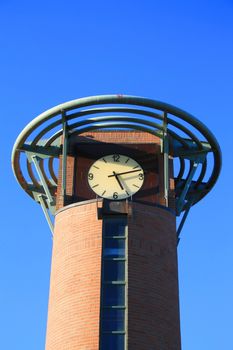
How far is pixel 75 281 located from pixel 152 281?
2.81 metres

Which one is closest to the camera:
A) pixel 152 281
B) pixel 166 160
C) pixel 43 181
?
pixel 152 281

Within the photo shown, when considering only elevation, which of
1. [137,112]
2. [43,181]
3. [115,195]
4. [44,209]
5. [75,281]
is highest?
[137,112]

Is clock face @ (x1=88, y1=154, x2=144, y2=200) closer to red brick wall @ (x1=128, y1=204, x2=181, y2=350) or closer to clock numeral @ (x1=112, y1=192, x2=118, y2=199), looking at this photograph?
clock numeral @ (x1=112, y1=192, x2=118, y2=199)

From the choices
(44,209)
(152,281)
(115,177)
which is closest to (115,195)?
(115,177)

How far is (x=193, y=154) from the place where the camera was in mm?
33781

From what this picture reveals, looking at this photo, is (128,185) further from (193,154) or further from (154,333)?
(154,333)

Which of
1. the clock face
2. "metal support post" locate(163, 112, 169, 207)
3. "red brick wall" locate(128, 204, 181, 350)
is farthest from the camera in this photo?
the clock face

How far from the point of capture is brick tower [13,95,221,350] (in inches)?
1141

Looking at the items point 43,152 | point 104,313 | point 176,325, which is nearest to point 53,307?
point 104,313

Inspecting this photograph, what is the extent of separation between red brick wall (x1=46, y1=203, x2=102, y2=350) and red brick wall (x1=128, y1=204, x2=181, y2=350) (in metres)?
1.27

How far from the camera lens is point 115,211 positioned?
101 ft

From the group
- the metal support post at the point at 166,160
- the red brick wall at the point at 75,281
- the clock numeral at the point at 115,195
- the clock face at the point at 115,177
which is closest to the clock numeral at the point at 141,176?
the clock face at the point at 115,177

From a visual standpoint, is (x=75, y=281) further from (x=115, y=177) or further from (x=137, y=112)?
(x=137, y=112)

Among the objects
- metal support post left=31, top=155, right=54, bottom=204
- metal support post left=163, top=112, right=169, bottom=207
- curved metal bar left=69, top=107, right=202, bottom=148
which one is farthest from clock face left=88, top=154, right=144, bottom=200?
curved metal bar left=69, top=107, right=202, bottom=148
